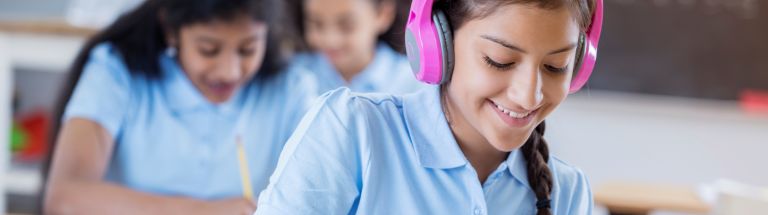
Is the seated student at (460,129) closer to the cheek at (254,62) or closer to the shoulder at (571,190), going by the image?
the shoulder at (571,190)

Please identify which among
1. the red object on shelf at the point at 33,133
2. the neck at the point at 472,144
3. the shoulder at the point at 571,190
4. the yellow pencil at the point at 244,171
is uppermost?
the neck at the point at 472,144

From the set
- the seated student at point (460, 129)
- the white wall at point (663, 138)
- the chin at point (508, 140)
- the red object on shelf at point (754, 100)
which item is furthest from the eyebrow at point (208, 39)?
the red object on shelf at point (754, 100)

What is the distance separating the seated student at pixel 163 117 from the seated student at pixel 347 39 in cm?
13

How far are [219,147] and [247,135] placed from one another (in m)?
0.05

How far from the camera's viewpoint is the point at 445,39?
72 centimetres

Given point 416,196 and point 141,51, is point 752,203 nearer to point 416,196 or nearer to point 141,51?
point 141,51

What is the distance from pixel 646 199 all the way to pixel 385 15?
0.97 metres

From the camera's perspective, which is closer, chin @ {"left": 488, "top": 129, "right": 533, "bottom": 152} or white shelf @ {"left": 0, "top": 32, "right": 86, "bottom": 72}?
chin @ {"left": 488, "top": 129, "right": 533, "bottom": 152}

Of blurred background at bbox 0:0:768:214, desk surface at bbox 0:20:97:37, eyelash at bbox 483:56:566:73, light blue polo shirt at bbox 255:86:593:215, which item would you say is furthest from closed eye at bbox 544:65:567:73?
blurred background at bbox 0:0:768:214

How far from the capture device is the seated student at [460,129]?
0.68 metres

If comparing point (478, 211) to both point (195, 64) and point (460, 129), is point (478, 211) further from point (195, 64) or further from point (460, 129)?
point (195, 64)

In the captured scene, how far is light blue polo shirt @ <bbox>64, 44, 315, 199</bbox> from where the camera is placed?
1.52m

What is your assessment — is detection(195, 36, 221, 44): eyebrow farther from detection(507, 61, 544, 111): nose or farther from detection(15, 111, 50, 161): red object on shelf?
detection(15, 111, 50, 161): red object on shelf

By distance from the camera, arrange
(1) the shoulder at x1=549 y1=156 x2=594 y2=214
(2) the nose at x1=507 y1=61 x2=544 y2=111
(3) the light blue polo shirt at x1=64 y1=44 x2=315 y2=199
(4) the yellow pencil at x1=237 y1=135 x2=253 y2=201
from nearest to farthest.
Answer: (2) the nose at x1=507 y1=61 x2=544 y2=111
(1) the shoulder at x1=549 y1=156 x2=594 y2=214
(4) the yellow pencil at x1=237 y1=135 x2=253 y2=201
(3) the light blue polo shirt at x1=64 y1=44 x2=315 y2=199
